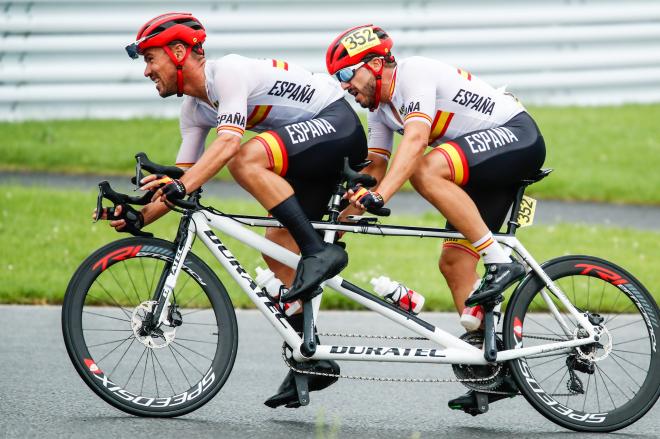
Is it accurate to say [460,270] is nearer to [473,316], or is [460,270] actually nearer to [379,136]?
[473,316]

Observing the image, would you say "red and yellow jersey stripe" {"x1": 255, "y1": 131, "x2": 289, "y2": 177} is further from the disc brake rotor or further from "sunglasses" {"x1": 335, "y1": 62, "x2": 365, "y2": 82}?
the disc brake rotor

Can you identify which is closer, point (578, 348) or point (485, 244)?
point (485, 244)

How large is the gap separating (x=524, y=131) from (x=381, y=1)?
9.26 meters

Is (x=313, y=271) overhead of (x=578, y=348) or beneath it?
overhead

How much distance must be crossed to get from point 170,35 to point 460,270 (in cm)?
194

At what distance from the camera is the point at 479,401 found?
20.2ft

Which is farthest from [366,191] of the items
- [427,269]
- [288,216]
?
[427,269]

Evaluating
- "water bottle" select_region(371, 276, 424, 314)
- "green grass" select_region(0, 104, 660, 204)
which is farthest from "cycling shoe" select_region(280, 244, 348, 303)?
"green grass" select_region(0, 104, 660, 204)

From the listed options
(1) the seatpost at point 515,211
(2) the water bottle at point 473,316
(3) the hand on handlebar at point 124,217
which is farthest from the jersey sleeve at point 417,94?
(3) the hand on handlebar at point 124,217

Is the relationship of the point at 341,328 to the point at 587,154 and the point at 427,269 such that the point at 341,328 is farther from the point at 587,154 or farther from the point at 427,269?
the point at 587,154

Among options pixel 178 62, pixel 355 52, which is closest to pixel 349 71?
pixel 355 52

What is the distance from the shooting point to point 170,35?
6000 mm

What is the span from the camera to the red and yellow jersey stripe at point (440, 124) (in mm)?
6305

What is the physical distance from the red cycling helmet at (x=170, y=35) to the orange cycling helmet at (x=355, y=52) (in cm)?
68
